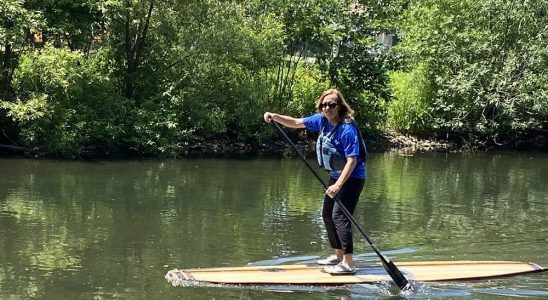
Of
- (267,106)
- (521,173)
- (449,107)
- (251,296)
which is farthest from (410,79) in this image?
(251,296)

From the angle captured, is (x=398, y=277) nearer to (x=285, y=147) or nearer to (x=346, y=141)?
(x=346, y=141)

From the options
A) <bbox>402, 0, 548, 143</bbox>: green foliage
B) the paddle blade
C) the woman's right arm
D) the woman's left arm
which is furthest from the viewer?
<bbox>402, 0, 548, 143</bbox>: green foliage

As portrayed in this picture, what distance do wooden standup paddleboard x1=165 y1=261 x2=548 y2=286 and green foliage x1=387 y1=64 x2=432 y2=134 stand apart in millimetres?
17382

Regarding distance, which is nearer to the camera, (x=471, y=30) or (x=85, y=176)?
(x=85, y=176)

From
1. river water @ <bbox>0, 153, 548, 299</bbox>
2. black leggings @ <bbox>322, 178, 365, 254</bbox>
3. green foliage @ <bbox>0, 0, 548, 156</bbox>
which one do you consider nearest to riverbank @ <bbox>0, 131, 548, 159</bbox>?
green foliage @ <bbox>0, 0, 548, 156</bbox>

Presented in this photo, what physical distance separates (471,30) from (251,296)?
64.7 ft

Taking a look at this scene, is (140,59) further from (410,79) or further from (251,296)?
(251,296)

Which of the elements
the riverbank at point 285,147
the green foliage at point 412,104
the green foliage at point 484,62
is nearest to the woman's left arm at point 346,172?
the riverbank at point 285,147

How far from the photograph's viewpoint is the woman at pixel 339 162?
7363 millimetres

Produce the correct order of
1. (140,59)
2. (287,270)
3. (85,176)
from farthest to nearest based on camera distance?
(140,59)
(85,176)
(287,270)

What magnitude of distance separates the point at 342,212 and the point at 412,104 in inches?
734

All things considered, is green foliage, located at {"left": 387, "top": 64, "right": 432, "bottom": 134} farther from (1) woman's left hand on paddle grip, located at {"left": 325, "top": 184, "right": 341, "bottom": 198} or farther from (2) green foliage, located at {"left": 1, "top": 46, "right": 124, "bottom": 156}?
(1) woman's left hand on paddle grip, located at {"left": 325, "top": 184, "right": 341, "bottom": 198}

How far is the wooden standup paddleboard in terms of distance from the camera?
757cm

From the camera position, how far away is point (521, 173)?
1933cm
